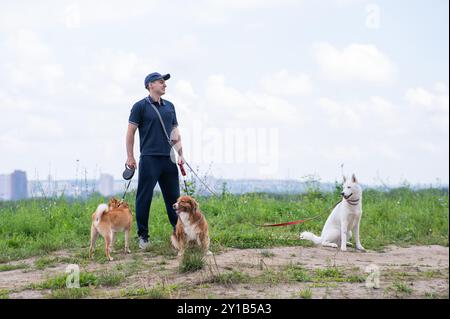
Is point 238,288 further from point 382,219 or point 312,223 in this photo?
point 382,219

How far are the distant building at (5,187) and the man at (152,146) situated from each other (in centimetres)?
521

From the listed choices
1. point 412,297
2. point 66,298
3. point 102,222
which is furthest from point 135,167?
point 412,297

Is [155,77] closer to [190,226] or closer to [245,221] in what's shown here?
[190,226]

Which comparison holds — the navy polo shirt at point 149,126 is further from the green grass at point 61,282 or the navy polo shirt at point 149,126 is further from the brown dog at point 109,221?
the green grass at point 61,282

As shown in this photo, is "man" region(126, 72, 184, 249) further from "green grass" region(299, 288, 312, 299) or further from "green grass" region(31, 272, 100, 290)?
"green grass" region(299, 288, 312, 299)

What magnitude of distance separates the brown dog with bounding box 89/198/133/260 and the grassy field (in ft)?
2.13

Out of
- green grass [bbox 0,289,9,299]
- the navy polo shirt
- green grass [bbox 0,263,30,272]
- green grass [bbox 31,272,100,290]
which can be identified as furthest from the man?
green grass [bbox 0,289,9,299]

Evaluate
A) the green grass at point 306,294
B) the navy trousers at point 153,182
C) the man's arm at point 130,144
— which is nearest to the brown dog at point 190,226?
the navy trousers at point 153,182

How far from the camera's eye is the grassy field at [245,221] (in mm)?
8711

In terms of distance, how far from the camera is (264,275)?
610cm

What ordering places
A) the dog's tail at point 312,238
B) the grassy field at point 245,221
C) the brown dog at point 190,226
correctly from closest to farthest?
1. the brown dog at point 190,226
2. the grassy field at point 245,221
3. the dog's tail at point 312,238
